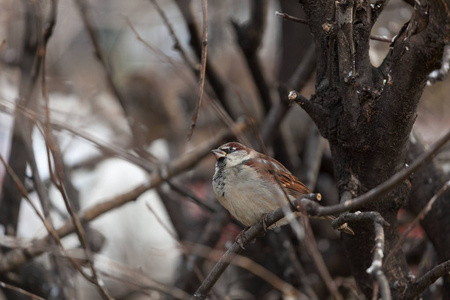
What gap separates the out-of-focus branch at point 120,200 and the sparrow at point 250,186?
358 mm

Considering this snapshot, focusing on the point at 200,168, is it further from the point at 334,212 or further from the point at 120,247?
the point at 334,212

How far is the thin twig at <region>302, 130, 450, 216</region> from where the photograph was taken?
1.37 m

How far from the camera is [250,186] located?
2799 mm

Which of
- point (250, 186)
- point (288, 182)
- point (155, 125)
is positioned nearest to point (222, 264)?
point (250, 186)

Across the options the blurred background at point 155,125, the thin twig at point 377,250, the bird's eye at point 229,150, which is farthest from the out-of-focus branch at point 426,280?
the bird's eye at point 229,150

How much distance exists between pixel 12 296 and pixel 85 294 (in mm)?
2273

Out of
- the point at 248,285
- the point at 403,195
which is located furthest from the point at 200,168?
the point at 403,195

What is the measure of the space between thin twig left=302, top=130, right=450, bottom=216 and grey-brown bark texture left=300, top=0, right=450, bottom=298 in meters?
0.53

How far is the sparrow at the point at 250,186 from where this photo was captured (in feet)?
8.99

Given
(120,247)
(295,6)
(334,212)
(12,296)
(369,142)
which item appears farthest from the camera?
(120,247)

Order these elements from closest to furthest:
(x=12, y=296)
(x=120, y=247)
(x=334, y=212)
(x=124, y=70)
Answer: (x=334, y=212) < (x=12, y=296) < (x=120, y=247) < (x=124, y=70)

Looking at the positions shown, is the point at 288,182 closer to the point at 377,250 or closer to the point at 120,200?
the point at 120,200

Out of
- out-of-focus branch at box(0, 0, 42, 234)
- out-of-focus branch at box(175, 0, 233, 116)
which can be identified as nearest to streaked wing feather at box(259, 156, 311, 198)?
out-of-focus branch at box(175, 0, 233, 116)

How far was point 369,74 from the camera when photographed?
2164 mm
